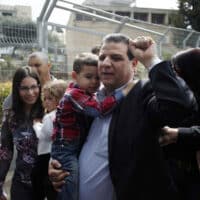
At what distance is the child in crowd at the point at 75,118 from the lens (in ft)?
8.50

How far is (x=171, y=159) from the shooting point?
2.82m

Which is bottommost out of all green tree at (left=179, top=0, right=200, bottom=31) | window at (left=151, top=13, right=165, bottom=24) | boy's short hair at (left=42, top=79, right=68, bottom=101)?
window at (left=151, top=13, right=165, bottom=24)

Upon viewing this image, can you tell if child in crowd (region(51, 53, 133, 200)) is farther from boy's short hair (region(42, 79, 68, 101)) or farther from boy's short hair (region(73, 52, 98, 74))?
boy's short hair (region(42, 79, 68, 101))

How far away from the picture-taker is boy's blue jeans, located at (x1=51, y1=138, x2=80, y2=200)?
8.52 feet

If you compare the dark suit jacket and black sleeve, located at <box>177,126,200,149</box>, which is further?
black sleeve, located at <box>177,126,200,149</box>

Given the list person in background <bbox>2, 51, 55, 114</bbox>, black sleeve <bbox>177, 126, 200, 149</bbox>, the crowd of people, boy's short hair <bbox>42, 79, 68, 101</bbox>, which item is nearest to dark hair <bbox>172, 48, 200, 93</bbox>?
the crowd of people

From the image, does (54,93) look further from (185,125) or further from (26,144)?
(185,125)

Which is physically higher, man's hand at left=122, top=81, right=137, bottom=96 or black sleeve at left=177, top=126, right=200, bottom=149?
man's hand at left=122, top=81, right=137, bottom=96

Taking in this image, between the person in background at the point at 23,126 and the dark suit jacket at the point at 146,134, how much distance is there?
139 cm

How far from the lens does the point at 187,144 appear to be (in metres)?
2.71

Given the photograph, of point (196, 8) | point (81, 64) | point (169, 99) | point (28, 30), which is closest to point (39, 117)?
point (81, 64)

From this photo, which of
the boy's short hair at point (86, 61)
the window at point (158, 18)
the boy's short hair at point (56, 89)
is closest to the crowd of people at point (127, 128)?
the boy's short hair at point (86, 61)

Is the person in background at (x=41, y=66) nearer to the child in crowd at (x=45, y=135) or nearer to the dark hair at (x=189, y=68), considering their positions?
the child in crowd at (x=45, y=135)

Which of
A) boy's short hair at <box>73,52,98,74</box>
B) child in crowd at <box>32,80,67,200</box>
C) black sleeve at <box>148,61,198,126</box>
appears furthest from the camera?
child in crowd at <box>32,80,67,200</box>
